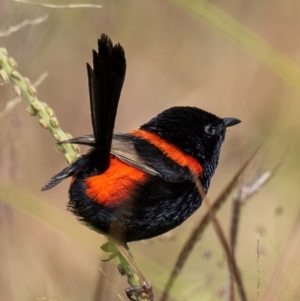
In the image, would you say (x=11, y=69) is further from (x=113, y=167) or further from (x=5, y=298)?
(x=5, y=298)

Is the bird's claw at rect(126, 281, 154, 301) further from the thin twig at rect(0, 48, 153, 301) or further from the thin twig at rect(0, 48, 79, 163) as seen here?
the thin twig at rect(0, 48, 79, 163)

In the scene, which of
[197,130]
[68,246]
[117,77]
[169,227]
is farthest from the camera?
[68,246]

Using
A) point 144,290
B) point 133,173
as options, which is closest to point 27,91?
Answer: point 133,173

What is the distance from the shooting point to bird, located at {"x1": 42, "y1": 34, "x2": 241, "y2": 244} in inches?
90.7

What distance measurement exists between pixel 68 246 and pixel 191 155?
1.56 meters

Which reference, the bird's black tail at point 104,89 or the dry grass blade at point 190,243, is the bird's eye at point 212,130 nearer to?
the bird's black tail at point 104,89

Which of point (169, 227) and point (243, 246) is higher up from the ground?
point (169, 227)

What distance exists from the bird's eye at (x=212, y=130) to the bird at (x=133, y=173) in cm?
8

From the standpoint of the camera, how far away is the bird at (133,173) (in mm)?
2303

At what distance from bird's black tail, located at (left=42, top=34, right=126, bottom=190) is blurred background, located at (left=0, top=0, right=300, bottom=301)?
321 mm

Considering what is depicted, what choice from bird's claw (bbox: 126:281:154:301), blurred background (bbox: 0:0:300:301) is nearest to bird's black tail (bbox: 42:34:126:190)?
blurred background (bbox: 0:0:300:301)

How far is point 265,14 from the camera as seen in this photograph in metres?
4.83

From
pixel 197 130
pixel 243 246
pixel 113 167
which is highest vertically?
pixel 197 130

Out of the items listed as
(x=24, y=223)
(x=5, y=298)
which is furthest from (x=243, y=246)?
(x=5, y=298)
